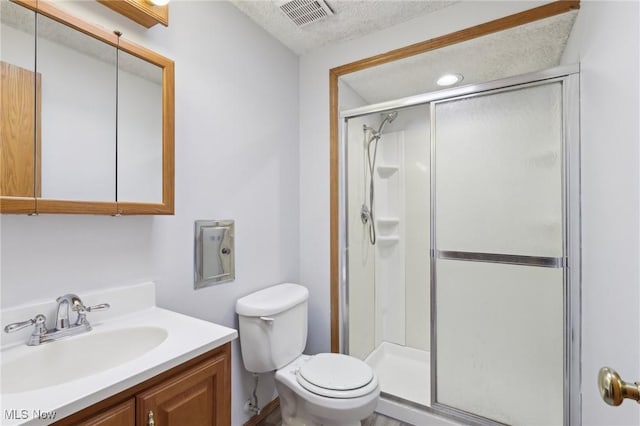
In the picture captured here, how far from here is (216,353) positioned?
3.30 feet

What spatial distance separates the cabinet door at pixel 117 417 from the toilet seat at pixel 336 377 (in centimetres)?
85

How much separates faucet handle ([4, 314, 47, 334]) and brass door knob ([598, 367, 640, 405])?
1476 millimetres

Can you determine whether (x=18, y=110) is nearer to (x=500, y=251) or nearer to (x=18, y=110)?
(x=18, y=110)

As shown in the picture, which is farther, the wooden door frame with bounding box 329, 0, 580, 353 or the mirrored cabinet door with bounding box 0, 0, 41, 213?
the wooden door frame with bounding box 329, 0, 580, 353

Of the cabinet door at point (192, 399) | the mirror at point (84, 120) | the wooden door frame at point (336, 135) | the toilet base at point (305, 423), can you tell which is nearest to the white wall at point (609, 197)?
the wooden door frame at point (336, 135)

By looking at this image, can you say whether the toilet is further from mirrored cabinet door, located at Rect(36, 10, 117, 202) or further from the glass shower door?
mirrored cabinet door, located at Rect(36, 10, 117, 202)

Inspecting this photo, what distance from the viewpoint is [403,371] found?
2.38 metres

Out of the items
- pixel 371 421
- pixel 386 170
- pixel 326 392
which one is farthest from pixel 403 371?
pixel 386 170

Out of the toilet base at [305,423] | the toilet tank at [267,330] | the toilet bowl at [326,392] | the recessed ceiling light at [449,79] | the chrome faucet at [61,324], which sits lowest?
the toilet base at [305,423]

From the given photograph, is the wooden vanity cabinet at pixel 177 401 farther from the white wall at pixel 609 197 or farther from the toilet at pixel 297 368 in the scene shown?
the white wall at pixel 609 197

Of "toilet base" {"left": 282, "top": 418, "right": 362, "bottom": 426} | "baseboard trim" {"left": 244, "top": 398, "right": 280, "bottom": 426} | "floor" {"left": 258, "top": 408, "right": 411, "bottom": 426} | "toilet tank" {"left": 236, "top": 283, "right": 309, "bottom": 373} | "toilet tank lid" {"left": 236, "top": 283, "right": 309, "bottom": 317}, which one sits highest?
"toilet tank lid" {"left": 236, "top": 283, "right": 309, "bottom": 317}

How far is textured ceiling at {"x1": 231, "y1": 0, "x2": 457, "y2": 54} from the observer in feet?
5.41

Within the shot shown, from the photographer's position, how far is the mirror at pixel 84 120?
916 mm

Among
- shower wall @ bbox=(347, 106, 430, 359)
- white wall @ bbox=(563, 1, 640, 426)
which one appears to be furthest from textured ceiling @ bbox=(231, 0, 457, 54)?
white wall @ bbox=(563, 1, 640, 426)
